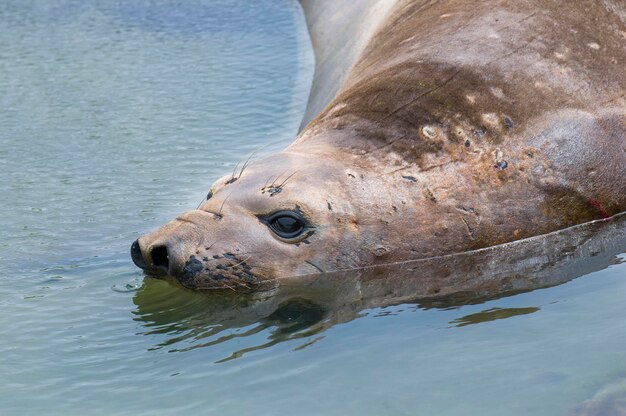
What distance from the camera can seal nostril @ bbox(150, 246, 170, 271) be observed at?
5.44 metres

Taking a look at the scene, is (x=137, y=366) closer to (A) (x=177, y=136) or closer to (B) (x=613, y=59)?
(B) (x=613, y=59)

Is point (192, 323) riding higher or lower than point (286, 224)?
lower

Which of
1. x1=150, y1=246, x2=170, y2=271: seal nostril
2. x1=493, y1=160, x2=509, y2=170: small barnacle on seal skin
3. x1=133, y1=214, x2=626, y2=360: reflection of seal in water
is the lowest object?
x1=133, y1=214, x2=626, y2=360: reflection of seal in water

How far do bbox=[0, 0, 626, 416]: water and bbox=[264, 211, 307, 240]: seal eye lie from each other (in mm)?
326

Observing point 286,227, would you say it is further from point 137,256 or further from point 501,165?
point 501,165

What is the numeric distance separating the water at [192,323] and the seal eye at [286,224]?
1.07ft

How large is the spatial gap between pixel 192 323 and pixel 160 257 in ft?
1.44

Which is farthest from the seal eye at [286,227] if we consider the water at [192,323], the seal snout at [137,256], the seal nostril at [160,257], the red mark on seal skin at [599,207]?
the red mark on seal skin at [599,207]

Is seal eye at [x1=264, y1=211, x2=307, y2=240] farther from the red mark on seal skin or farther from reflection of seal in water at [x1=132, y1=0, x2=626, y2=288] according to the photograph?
the red mark on seal skin

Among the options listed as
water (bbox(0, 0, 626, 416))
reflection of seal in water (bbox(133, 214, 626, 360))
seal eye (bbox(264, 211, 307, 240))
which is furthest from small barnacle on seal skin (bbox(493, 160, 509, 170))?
seal eye (bbox(264, 211, 307, 240))

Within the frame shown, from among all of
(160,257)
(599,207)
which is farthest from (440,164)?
(160,257)

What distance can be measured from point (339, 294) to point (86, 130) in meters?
3.38

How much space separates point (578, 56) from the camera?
243 inches

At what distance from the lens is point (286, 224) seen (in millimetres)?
5500
